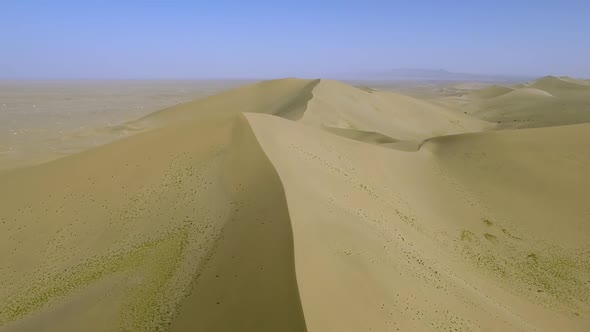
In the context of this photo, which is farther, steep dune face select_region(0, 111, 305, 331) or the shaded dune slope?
the shaded dune slope

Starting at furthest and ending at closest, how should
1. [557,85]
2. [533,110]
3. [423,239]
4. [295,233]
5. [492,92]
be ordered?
[557,85]
[492,92]
[533,110]
[423,239]
[295,233]

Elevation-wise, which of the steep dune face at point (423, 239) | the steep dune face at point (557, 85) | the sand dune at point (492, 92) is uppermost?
the steep dune face at point (423, 239)

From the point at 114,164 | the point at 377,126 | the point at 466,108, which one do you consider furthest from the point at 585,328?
the point at 466,108

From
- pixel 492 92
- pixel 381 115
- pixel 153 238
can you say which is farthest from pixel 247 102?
pixel 492 92

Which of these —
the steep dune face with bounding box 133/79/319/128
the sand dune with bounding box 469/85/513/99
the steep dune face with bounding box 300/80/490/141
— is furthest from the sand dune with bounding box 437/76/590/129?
the steep dune face with bounding box 133/79/319/128

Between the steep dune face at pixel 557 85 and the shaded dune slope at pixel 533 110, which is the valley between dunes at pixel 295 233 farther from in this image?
the steep dune face at pixel 557 85

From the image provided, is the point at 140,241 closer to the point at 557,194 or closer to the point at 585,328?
the point at 585,328

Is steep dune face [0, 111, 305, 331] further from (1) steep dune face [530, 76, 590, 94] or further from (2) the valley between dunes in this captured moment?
(1) steep dune face [530, 76, 590, 94]

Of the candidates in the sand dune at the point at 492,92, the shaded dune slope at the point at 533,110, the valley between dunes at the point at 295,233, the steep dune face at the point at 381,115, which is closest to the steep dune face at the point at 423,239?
the valley between dunes at the point at 295,233

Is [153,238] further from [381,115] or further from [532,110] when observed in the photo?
[532,110]
